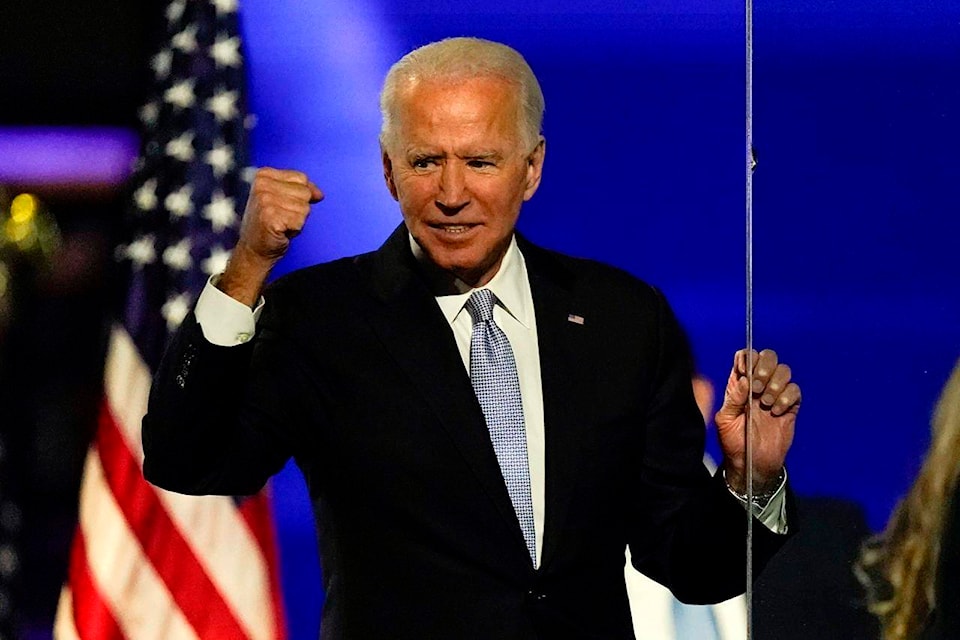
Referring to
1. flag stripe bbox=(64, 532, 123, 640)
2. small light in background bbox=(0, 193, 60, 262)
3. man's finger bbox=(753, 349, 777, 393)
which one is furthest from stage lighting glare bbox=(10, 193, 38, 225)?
man's finger bbox=(753, 349, 777, 393)

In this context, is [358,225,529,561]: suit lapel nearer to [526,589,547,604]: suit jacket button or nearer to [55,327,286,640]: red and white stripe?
[526,589,547,604]: suit jacket button

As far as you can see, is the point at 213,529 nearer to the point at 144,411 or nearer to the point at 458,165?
the point at 144,411

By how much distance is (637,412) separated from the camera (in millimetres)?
1572

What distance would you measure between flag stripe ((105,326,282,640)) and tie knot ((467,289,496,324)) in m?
0.75

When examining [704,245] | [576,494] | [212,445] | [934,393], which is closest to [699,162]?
[704,245]

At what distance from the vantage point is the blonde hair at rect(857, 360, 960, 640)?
71.8 inches

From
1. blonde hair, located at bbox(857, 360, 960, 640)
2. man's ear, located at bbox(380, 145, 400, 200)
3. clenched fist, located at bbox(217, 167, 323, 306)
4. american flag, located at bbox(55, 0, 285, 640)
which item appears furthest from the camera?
american flag, located at bbox(55, 0, 285, 640)

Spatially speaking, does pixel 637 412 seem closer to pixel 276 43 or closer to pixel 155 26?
pixel 276 43

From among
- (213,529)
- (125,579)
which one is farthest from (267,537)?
(125,579)

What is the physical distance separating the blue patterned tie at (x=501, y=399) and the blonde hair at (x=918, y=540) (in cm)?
61

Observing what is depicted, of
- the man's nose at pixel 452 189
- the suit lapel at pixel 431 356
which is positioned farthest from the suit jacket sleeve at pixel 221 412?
the man's nose at pixel 452 189

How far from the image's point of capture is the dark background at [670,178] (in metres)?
1.84

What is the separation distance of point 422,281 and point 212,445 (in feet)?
0.97

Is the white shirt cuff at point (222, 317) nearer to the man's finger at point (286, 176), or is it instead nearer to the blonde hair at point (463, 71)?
the man's finger at point (286, 176)
